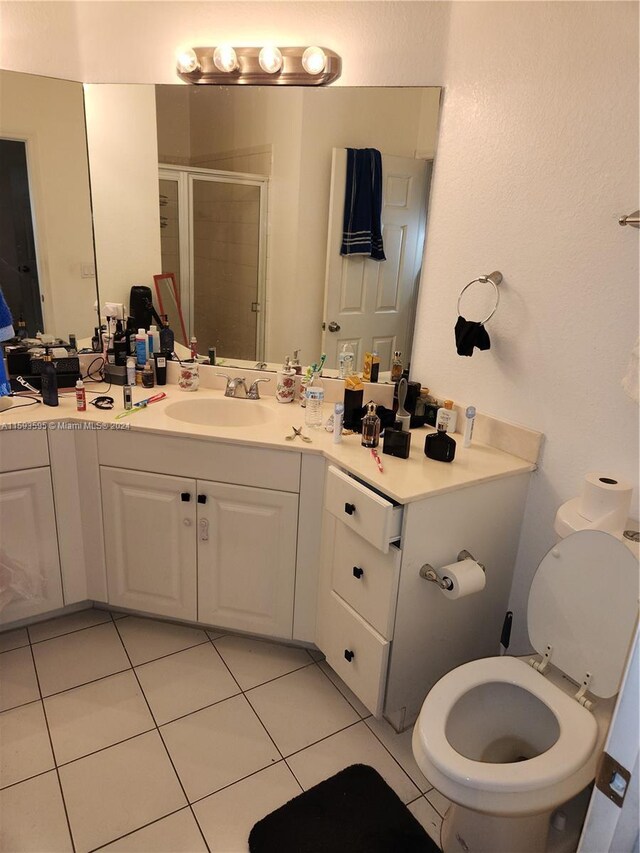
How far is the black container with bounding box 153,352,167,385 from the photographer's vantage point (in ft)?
7.48

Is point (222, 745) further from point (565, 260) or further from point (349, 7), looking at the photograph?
point (349, 7)

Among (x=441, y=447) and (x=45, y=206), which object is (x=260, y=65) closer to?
(x=45, y=206)

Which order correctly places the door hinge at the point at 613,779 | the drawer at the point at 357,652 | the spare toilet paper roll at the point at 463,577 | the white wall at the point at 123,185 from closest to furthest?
1. the door hinge at the point at 613,779
2. the spare toilet paper roll at the point at 463,577
3. the drawer at the point at 357,652
4. the white wall at the point at 123,185

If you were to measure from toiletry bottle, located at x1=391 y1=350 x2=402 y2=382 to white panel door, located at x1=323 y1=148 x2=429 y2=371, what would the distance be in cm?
2

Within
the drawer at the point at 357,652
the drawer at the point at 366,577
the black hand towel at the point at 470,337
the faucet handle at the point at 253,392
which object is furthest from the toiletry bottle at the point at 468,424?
the faucet handle at the point at 253,392

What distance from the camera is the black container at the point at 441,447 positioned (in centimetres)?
170

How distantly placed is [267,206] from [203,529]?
3.90 ft

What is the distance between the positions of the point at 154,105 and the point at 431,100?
3.26 ft

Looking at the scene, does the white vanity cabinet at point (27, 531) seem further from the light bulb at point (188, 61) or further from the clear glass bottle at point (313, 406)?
the light bulb at point (188, 61)

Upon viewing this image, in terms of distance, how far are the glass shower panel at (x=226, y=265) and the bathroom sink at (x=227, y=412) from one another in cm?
22

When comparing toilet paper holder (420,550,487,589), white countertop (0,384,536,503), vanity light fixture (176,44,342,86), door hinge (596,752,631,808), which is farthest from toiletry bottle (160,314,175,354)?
door hinge (596,752,631,808)

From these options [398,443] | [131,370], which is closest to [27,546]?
[131,370]

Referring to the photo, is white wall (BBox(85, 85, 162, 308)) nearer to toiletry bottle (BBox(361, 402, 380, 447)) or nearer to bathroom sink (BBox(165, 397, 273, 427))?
bathroom sink (BBox(165, 397, 273, 427))

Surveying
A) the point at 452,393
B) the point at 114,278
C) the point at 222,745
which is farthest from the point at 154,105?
the point at 222,745
